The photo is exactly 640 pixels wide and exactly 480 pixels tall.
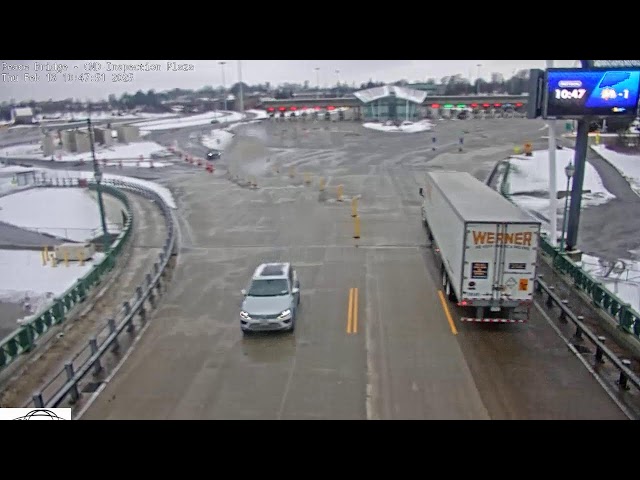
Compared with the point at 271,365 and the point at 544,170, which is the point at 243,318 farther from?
the point at 544,170

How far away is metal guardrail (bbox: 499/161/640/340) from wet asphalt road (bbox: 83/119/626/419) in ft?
5.14

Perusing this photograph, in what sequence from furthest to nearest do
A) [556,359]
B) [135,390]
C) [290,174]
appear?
[290,174]
[556,359]
[135,390]

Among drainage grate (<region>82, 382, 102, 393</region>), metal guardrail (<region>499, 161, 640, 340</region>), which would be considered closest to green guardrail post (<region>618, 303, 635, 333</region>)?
metal guardrail (<region>499, 161, 640, 340</region>)

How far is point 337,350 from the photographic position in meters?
13.1

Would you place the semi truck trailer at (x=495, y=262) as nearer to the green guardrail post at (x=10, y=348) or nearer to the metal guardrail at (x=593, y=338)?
the metal guardrail at (x=593, y=338)

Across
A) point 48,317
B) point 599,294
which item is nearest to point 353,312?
point 599,294

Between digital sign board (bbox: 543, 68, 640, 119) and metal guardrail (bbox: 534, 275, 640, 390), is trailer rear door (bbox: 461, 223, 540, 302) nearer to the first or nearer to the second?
metal guardrail (bbox: 534, 275, 640, 390)

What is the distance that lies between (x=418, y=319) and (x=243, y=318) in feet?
15.6

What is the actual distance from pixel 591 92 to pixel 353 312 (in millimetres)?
10134

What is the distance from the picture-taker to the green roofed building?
322ft

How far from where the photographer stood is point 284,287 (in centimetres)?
1501

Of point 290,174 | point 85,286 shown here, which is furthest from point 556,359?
point 290,174

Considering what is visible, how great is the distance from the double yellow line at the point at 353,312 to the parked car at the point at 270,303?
4.96ft

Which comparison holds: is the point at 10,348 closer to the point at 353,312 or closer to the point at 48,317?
the point at 48,317
